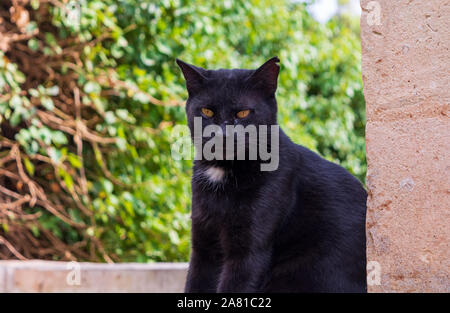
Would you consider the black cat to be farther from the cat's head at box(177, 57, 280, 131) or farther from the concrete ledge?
the concrete ledge

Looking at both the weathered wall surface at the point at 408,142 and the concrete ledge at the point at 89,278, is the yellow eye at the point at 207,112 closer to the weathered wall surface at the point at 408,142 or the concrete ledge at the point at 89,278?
the weathered wall surface at the point at 408,142

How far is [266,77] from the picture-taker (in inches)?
74.3

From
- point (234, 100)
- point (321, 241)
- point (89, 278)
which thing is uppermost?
point (234, 100)

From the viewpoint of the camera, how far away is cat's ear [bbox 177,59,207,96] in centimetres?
194

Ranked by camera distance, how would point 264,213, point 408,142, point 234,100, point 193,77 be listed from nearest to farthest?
point 408,142 → point 264,213 → point 234,100 → point 193,77

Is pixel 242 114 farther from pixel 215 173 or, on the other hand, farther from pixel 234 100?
pixel 215 173

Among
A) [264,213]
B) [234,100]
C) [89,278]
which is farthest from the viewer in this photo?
[89,278]

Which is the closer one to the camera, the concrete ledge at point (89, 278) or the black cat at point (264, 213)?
the black cat at point (264, 213)

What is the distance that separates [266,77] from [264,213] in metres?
0.49

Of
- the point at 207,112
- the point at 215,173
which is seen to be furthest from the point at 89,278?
the point at 207,112

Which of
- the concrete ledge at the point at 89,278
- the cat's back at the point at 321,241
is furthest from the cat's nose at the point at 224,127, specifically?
the concrete ledge at the point at 89,278

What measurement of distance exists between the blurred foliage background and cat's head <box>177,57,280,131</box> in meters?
1.55

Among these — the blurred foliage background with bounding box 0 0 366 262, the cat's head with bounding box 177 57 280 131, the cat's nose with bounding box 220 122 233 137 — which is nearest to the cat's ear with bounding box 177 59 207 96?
the cat's head with bounding box 177 57 280 131

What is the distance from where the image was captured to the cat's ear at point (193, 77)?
6.35 ft
